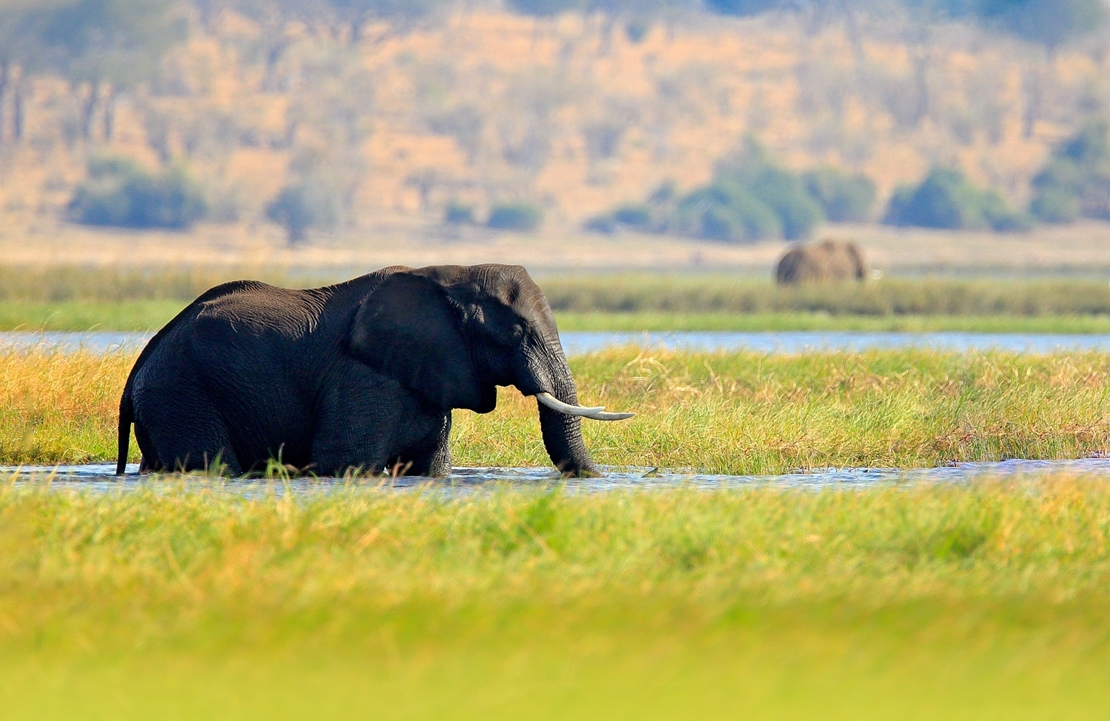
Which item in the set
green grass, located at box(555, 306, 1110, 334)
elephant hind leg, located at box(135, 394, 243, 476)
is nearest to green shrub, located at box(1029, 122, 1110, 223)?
green grass, located at box(555, 306, 1110, 334)

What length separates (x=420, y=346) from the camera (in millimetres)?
11789

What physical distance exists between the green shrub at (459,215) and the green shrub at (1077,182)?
32037 mm

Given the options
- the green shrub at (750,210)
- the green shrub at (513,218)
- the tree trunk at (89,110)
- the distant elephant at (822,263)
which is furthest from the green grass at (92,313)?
the tree trunk at (89,110)

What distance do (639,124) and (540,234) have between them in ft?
90.5

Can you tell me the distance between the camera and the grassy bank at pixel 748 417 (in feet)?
45.2

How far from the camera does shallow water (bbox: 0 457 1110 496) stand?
36.3 feet

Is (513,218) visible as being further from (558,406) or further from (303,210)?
(558,406)

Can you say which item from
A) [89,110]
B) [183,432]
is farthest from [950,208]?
[183,432]

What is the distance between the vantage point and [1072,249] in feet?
301

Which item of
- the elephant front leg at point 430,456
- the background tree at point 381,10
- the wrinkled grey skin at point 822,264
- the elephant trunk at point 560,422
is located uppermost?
the background tree at point 381,10

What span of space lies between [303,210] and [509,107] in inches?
1161

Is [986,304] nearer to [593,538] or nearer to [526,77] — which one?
[593,538]

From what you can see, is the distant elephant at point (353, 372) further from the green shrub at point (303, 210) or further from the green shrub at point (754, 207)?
the green shrub at point (754, 207)

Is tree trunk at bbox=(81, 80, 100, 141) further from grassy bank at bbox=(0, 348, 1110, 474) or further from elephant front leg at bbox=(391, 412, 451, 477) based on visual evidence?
elephant front leg at bbox=(391, 412, 451, 477)
